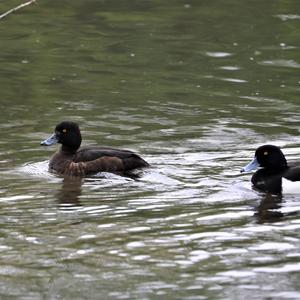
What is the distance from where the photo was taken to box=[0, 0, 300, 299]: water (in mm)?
10219

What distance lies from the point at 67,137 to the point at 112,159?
1.11 meters

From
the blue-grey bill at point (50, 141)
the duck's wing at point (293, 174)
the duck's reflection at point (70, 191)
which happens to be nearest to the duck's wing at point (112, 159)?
the duck's reflection at point (70, 191)

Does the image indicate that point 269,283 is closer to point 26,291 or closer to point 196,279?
point 196,279

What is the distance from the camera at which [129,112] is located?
1895cm

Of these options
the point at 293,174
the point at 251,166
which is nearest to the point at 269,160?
the point at 251,166

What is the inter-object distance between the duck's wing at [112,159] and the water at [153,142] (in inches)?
5.5

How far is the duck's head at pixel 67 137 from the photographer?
52.4 feet

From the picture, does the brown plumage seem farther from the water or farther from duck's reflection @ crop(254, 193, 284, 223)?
duck's reflection @ crop(254, 193, 284, 223)

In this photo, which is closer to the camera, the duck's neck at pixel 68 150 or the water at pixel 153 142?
the water at pixel 153 142

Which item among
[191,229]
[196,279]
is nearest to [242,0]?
[191,229]

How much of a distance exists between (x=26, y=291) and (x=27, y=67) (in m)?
12.9

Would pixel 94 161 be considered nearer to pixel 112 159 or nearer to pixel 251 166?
pixel 112 159

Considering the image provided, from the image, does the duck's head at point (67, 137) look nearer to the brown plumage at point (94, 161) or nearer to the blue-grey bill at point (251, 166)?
the brown plumage at point (94, 161)

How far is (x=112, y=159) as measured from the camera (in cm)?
1510
